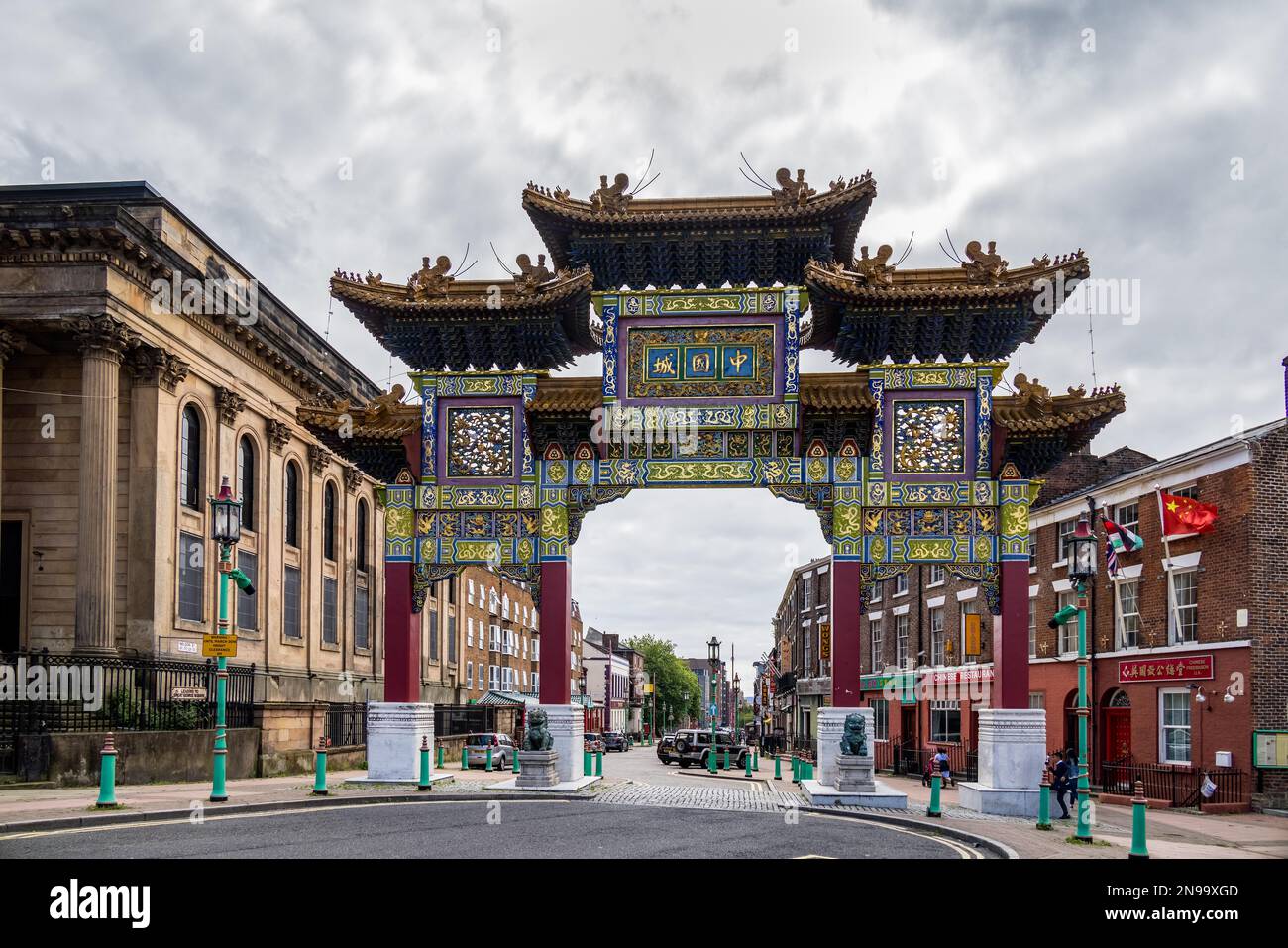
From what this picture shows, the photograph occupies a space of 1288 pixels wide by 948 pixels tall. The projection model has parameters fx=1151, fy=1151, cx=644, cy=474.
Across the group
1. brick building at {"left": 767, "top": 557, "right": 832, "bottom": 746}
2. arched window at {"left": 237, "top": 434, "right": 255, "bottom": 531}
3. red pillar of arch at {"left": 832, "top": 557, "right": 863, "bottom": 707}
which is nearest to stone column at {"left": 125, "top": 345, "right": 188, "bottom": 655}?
arched window at {"left": 237, "top": 434, "right": 255, "bottom": 531}

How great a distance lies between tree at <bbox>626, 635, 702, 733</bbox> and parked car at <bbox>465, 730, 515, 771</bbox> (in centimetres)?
10414

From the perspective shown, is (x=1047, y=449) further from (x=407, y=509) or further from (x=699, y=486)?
(x=407, y=509)

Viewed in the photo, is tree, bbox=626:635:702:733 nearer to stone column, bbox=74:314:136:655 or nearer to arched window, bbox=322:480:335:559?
arched window, bbox=322:480:335:559

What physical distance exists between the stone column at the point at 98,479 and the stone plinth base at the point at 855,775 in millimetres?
19180

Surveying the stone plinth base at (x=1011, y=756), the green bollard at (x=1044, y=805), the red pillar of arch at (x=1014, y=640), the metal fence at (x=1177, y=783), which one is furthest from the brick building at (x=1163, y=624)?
the green bollard at (x=1044, y=805)

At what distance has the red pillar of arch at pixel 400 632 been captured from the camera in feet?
89.2

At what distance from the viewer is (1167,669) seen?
1220 inches

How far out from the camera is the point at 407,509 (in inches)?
1084

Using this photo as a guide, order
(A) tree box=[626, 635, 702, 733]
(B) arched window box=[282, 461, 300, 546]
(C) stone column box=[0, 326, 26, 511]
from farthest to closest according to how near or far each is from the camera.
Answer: (A) tree box=[626, 635, 702, 733], (B) arched window box=[282, 461, 300, 546], (C) stone column box=[0, 326, 26, 511]

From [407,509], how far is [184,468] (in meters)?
11.8

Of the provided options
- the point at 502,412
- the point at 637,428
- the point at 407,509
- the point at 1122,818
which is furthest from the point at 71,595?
the point at 1122,818

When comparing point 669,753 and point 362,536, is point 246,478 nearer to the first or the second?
point 362,536

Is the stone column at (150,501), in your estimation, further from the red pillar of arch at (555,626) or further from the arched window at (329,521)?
the arched window at (329,521)

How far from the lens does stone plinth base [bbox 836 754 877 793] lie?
24750mm
